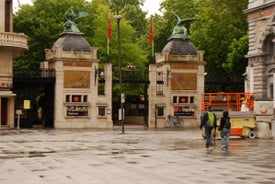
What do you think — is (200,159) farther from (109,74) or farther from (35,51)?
(35,51)

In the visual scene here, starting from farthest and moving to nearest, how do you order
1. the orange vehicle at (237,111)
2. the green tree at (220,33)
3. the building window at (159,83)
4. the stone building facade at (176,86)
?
the green tree at (220,33)
the building window at (159,83)
the stone building facade at (176,86)
the orange vehicle at (237,111)

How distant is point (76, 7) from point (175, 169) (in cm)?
5239

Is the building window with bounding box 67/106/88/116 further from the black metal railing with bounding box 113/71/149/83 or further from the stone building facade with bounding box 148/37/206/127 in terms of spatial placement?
the stone building facade with bounding box 148/37/206/127

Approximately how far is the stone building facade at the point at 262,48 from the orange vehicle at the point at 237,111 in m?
9.80

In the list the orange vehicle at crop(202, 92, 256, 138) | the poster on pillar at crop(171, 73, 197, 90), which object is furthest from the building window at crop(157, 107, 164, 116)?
the orange vehicle at crop(202, 92, 256, 138)

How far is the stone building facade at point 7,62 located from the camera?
4812 cm

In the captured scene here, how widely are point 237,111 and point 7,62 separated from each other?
24137 millimetres

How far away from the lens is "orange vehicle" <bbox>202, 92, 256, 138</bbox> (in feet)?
105

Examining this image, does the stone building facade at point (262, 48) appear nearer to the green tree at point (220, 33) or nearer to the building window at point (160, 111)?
the building window at point (160, 111)

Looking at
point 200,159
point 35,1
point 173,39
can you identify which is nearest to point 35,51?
point 35,1

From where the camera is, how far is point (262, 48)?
47.6m

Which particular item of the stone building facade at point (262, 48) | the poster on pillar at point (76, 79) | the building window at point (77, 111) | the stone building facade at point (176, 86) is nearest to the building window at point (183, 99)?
the stone building facade at point (176, 86)

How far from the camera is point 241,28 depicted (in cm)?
7162

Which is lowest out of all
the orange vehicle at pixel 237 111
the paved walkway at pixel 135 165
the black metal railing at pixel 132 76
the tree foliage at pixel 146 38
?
the paved walkway at pixel 135 165
